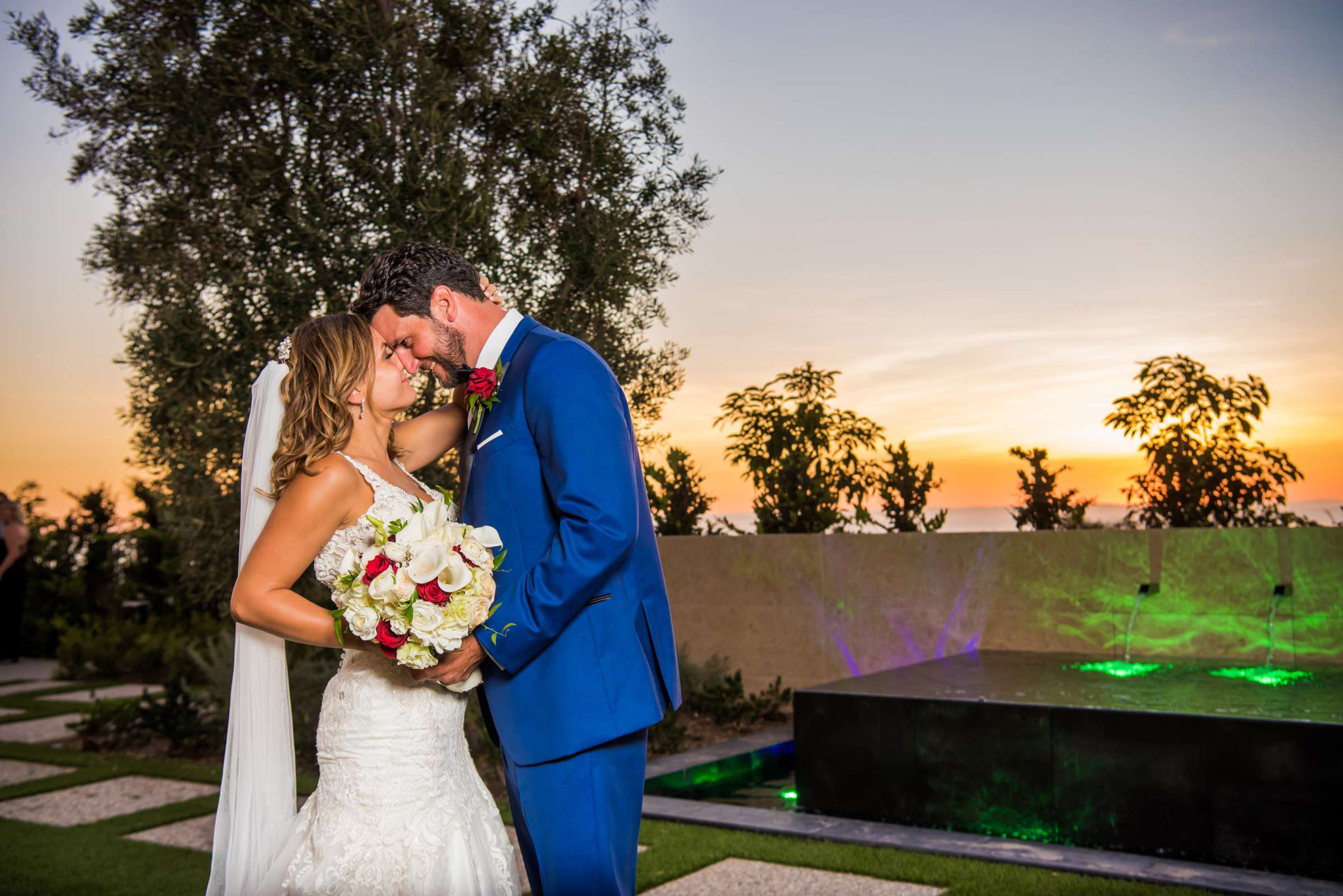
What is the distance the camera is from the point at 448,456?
728 centimetres

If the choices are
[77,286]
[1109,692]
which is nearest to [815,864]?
[1109,692]

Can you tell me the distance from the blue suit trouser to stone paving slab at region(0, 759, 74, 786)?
21.4 ft

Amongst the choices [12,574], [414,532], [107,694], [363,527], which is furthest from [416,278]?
Answer: [12,574]

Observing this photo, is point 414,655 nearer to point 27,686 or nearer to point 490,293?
point 490,293

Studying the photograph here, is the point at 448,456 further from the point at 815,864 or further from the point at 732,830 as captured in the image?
the point at 815,864

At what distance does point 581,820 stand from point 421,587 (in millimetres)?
710

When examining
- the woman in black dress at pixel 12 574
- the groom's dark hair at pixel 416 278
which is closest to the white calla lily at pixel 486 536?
the groom's dark hair at pixel 416 278

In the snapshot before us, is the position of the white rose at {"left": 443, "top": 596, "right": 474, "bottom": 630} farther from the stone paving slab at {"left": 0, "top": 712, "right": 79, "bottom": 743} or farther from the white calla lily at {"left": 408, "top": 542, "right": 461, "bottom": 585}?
the stone paving slab at {"left": 0, "top": 712, "right": 79, "bottom": 743}

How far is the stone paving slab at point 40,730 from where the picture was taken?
9.00 metres

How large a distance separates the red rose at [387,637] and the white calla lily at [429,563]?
16cm

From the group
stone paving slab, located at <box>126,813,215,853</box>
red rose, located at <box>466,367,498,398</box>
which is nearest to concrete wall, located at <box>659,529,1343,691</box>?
stone paving slab, located at <box>126,813,215,853</box>

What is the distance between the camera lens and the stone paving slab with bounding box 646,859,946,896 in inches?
177

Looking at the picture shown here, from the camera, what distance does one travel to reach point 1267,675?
6.46 meters

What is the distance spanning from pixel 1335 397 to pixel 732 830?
21.0 ft
